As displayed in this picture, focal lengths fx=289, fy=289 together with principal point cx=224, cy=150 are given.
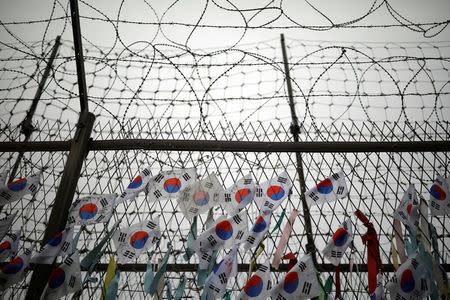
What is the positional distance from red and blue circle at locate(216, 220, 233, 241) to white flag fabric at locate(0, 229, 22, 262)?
1.56m

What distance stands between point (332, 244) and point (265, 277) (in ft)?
1.77

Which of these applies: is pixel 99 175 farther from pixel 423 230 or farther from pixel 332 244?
pixel 423 230

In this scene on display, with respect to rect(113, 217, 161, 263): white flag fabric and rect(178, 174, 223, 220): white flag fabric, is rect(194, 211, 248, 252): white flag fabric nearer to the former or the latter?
rect(178, 174, 223, 220): white flag fabric

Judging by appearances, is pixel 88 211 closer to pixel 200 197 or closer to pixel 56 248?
pixel 56 248

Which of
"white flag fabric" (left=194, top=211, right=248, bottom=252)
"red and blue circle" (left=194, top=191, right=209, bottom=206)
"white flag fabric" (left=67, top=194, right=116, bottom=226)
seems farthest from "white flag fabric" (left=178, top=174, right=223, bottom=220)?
"white flag fabric" (left=67, top=194, right=116, bottom=226)

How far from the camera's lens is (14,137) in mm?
2510

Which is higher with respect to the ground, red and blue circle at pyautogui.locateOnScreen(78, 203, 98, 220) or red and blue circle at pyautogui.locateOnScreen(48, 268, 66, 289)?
red and blue circle at pyautogui.locateOnScreen(78, 203, 98, 220)

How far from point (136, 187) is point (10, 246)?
3.53 feet

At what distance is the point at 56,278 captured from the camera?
68.7 inches

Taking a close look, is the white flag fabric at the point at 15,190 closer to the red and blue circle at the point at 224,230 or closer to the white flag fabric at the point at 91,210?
the white flag fabric at the point at 91,210

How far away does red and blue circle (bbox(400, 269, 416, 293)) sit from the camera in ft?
5.56

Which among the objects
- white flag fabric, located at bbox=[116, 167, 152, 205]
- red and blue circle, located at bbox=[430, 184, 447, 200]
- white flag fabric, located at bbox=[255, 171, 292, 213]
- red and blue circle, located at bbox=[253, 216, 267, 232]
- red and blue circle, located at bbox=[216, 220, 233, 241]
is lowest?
red and blue circle, located at bbox=[216, 220, 233, 241]

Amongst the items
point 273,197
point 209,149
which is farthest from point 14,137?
point 273,197

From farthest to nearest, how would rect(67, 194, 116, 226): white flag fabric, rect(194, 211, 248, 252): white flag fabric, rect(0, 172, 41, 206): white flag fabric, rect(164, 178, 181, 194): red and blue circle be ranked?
rect(0, 172, 41, 206): white flag fabric, rect(164, 178, 181, 194): red and blue circle, rect(67, 194, 116, 226): white flag fabric, rect(194, 211, 248, 252): white flag fabric
